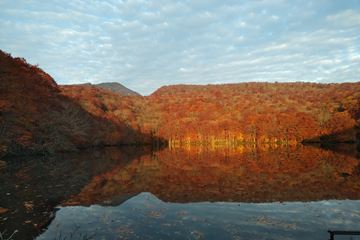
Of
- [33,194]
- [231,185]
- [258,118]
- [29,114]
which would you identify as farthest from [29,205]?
[258,118]

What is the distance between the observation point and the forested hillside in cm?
4938

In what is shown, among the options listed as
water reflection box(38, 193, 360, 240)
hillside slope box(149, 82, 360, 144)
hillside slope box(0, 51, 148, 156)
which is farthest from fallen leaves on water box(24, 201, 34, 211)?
hillside slope box(149, 82, 360, 144)

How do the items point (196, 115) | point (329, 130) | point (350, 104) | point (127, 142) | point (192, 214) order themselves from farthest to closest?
1. point (196, 115)
2. point (127, 142)
3. point (350, 104)
4. point (329, 130)
5. point (192, 214)

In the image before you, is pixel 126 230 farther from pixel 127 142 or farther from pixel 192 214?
pixel 127 142

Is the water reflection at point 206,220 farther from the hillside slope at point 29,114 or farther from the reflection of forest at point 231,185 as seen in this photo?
the hillside slope at point 29,114

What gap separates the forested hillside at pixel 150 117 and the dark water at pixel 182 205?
61.5 ft

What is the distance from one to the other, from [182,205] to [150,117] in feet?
400

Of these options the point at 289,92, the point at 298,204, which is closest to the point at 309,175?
the point at 298,204

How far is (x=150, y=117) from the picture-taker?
141 metres

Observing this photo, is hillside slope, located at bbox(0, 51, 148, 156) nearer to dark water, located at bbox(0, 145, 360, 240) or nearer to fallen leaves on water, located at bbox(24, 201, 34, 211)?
dark water, located at bbox(0, 145, 360, 240)

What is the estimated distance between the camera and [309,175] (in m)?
30.9

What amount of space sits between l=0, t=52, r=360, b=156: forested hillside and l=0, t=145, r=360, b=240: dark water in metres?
18.7

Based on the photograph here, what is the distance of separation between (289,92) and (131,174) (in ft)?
506

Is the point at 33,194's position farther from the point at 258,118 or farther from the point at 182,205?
the point at 258,118
